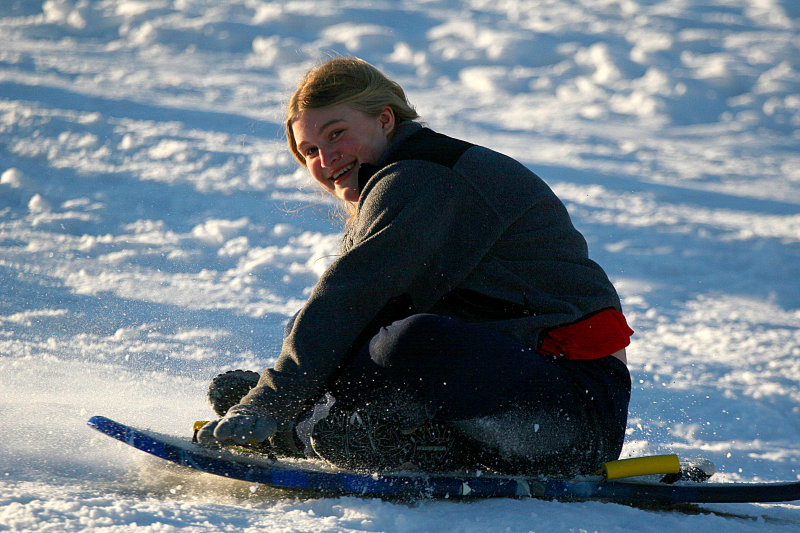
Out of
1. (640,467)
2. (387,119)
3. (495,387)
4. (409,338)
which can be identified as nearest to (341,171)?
(387,119)

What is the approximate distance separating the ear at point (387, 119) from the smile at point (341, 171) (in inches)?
5.1

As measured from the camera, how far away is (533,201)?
1987mm

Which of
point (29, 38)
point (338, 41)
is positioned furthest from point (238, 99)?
point (29, 38)

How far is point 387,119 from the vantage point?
224 centimetres

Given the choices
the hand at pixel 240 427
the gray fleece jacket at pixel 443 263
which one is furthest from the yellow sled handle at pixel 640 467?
the hand at pixel 240 427

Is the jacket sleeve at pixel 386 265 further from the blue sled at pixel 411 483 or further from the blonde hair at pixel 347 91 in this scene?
the blonde hair at pixel 347 91

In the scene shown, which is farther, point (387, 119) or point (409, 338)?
point (387, 119)

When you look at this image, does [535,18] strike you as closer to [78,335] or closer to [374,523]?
[78,335]

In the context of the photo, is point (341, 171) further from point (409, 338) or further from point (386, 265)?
point (409, 338)

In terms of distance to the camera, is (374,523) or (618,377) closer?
(374,523)

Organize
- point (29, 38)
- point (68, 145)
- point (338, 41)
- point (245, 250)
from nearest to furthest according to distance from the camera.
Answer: point (245, 250), point (68, 145), point (338, 41), point (29, 38)

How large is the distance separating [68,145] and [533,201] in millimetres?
5381

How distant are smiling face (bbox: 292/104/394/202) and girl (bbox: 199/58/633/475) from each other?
0.44ft

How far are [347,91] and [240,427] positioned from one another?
3.11ft
